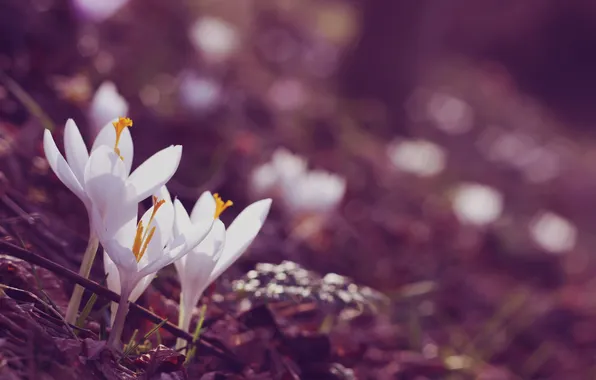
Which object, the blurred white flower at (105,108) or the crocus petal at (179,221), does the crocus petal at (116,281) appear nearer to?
the crocus petal at (179,221)

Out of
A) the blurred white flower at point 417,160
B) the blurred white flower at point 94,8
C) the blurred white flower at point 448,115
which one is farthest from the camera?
the blurred white flower at point 448,115

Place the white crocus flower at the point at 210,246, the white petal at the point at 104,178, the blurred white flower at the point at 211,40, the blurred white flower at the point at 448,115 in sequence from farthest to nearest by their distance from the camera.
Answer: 1. the blurred white flower at the point at 448,115
2. the blurred white flower at the point at 211,40
3. the white crocus flower at the point at 210,246
4. the white petal at the point at 104,178

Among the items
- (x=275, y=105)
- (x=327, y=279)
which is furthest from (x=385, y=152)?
(x=327, y=279)

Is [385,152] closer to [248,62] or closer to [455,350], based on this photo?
[248,62]

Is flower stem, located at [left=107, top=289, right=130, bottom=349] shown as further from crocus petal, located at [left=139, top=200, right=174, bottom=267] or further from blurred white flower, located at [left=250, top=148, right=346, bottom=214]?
blurred white flower, located at [left=250, top=148, right=346, bottom=214]

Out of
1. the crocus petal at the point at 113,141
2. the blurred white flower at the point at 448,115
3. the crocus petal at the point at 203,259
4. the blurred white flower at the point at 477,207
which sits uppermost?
the blurred white flower at the point at 448,115

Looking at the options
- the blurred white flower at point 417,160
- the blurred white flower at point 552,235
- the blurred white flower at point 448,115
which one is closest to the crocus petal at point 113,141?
the blurred white flower at point 417,160
